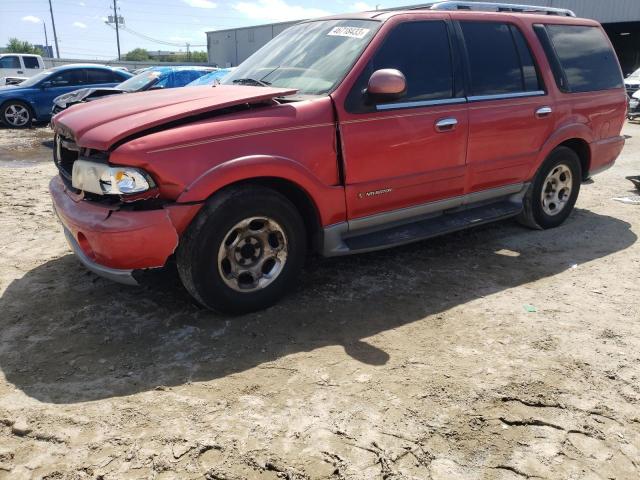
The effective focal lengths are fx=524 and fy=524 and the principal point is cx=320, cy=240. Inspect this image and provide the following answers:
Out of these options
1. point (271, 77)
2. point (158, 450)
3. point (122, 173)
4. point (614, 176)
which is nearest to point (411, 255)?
point (271, 77)

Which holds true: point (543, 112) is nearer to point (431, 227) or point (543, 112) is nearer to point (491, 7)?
point (491, 7)

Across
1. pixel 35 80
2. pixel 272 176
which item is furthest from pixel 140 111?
pixel 35 80

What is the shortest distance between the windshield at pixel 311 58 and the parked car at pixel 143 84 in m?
7.04

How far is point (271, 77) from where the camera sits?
410 cm

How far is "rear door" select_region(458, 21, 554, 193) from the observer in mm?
4301

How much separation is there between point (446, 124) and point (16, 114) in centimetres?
1242

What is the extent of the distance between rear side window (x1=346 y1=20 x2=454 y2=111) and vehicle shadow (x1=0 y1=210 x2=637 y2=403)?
1.36m

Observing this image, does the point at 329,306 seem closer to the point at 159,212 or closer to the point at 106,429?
the point at 159,212

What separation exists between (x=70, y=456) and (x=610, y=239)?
4954 mm

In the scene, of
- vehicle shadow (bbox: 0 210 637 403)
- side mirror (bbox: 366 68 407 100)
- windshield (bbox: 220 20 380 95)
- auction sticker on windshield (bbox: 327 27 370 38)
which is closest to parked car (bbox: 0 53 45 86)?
windshield (bbox: 220 20 380 95)

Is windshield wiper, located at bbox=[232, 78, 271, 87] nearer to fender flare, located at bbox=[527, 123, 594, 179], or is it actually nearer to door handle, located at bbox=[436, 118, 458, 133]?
door handle, located at bbox=[436, 118, 458, 133]

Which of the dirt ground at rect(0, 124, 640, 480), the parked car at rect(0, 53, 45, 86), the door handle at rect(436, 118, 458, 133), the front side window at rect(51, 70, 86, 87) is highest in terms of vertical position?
the parked car at rect(0, 53, 45, 86)

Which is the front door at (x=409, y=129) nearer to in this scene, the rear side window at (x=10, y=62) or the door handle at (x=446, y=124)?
the door handle at (x=446, y=124)

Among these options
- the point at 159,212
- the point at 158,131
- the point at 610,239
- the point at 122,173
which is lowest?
the point at 610,239
